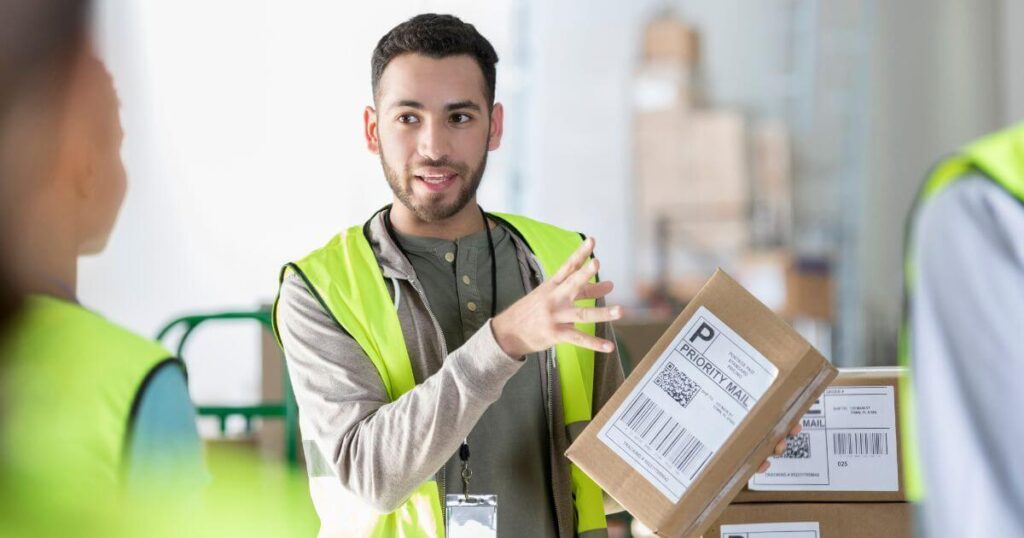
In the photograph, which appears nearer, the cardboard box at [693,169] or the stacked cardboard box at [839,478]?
the stacked cardboard box at [839,478]

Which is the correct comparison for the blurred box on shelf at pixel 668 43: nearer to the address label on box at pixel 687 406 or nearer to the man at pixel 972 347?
the address label on box at pixel 687 406

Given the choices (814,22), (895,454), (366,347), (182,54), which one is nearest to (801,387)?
(895,454)

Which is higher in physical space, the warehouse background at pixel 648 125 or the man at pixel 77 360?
the warehouse background at pixel 648 125

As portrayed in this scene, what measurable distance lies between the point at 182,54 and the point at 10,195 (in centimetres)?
488

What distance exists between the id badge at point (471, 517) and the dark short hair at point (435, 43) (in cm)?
61

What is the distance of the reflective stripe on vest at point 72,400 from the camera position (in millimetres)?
644

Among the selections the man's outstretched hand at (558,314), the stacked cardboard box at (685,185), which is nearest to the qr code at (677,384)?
the man's outstretched hand at (558,314)

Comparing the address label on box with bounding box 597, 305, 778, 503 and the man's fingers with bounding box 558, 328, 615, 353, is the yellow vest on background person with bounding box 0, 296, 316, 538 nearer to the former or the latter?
the man's fingers with bounding box 558, 328, 615, 353

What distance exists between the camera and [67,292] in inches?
25.4

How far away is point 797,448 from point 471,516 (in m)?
0.51

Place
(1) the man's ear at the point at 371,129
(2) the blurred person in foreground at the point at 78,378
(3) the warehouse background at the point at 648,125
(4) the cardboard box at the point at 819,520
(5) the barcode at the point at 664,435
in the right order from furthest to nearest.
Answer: (3) the warehouse background at the point at 648,125
(1) the man's ear at the point at 371,129
(4) the cardboard box at the point at 819,520
(5) the barcode at the point at 664,435
(2) the blurred person in foreground at the point at 78,378

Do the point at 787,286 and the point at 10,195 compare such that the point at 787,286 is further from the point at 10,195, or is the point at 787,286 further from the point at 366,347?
the point at 10,195

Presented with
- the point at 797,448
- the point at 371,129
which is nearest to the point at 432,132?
the point at 371,129

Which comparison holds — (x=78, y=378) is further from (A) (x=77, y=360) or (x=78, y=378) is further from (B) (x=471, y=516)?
(B) (x=471, y=516)
